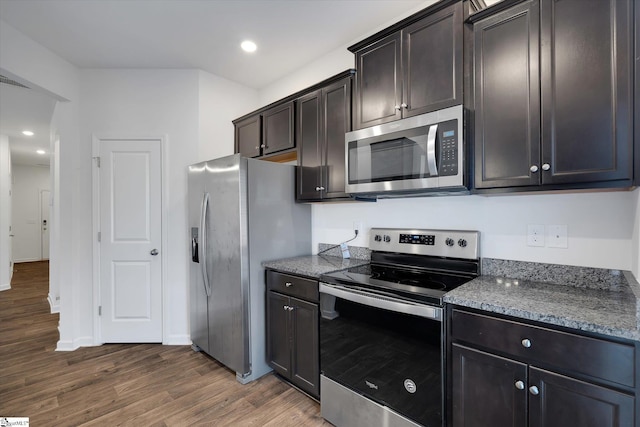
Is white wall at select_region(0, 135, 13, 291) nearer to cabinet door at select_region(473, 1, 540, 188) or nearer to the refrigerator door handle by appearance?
the refrigerator door handle

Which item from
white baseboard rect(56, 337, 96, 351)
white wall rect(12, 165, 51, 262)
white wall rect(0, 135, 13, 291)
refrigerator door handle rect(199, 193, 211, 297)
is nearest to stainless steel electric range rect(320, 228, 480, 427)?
refrigerator door handle rect(199, 193, 211, 297)

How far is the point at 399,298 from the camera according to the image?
1565 millimetres

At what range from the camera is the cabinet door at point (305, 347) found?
2.07 m

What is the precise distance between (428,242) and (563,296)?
32.2 inches

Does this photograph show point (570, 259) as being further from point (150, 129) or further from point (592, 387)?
point (150, 129)

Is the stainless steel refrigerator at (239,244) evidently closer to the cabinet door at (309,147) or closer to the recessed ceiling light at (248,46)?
the cabinet door at (309,147)

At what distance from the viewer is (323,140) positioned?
2479 millimetres

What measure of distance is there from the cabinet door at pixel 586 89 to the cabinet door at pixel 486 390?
2.85 ft

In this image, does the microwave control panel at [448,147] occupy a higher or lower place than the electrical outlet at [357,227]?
higher

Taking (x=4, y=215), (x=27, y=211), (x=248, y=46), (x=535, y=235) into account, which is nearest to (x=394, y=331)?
(x=535, y=235)

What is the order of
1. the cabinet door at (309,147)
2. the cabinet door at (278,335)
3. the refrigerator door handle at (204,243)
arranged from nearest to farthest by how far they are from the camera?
the cabinet door at (278,335) < the cabinet door at (309,147) < the refrigerator door handle at (204,243)

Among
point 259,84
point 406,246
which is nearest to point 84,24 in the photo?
point 259,84

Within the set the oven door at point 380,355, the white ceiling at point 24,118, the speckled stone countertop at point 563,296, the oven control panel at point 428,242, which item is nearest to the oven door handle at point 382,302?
the oven door at point 380,355

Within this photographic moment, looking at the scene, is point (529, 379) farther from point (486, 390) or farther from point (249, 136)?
point (249, 136)
